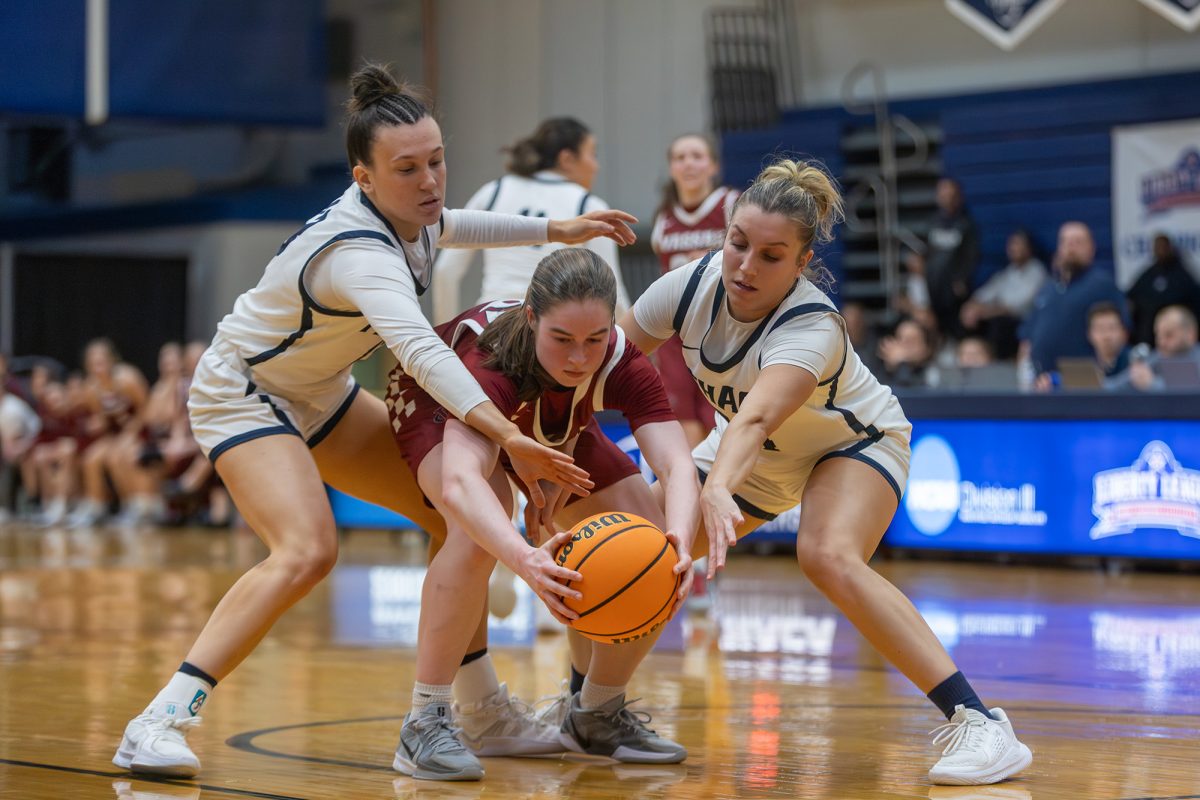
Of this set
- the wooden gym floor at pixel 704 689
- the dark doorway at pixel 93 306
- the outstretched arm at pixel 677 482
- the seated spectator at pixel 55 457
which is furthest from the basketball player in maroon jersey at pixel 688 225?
the dark doorway at pixel 93 306

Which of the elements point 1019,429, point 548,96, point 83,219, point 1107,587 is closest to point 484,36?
point 548,96

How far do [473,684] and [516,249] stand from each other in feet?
8.40

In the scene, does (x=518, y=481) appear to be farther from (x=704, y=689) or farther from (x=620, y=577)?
(x=704, y=689)

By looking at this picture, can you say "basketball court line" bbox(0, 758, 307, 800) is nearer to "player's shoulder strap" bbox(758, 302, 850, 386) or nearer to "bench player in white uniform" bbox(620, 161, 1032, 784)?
"bench player in white uniform" bbox(620, 161, 1032, 784)

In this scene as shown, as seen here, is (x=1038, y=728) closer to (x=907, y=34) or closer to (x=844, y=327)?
(x=844, y=327)

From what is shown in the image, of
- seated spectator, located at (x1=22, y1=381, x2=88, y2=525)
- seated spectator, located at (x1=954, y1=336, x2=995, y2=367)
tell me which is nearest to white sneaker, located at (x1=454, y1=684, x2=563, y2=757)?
seated spectator, located at (x1=954, y1=336, x2=995, y2=367)

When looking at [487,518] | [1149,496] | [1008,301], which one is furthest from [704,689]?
[1008,301]

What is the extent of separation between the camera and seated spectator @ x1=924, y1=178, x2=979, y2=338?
12.9m

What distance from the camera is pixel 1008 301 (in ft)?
41.6

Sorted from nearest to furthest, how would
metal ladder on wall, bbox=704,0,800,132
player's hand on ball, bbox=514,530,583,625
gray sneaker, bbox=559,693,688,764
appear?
player's hand on ball, bbox=514,530,583,625 < gray sneaker, bbox=559,693,688,764 < metal ladder on wall, bbox=704,0,800,132

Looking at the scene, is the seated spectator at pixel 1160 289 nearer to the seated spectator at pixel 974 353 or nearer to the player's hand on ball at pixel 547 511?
the seated spectator at pixel 974 353

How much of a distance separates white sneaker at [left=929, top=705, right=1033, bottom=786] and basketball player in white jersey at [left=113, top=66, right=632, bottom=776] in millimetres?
1038

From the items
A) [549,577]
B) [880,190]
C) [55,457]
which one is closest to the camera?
[549,577]

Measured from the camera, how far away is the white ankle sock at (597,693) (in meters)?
3.99
